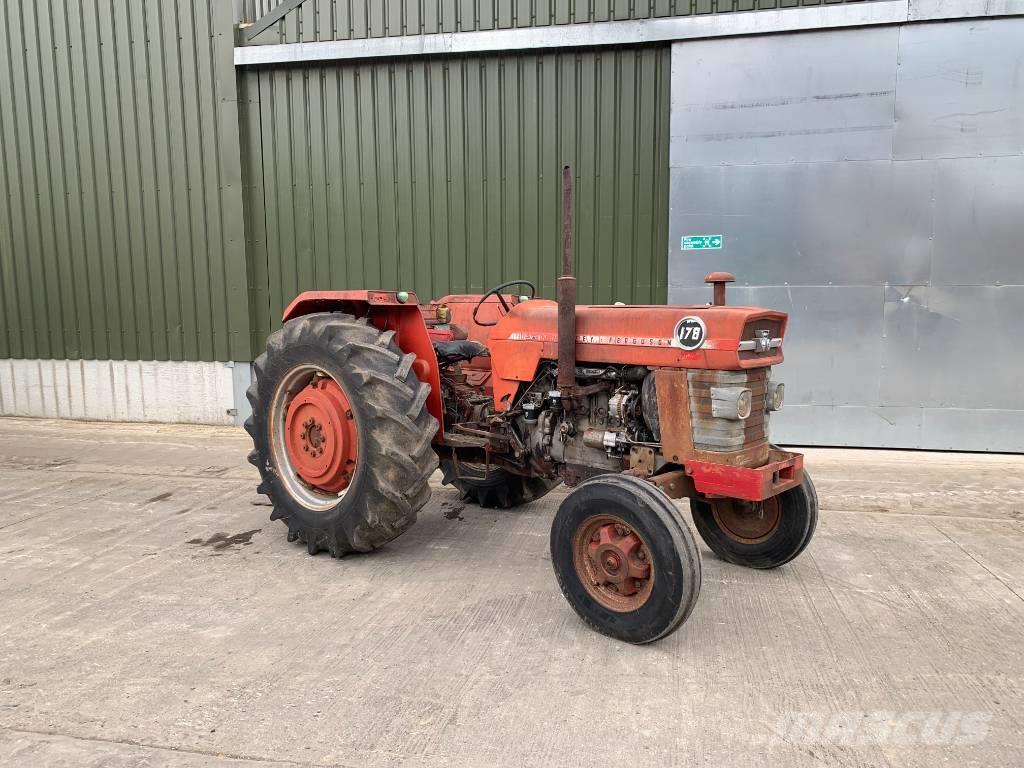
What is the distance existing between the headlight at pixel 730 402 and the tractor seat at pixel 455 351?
170 cm

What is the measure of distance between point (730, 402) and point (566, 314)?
2.62 ft

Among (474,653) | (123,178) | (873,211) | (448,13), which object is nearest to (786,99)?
(873,211)

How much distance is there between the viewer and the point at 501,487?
4.51 metres

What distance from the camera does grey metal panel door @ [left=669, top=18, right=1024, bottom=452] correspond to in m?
5.87

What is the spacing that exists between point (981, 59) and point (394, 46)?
17.0 feet

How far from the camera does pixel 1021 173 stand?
5801mm

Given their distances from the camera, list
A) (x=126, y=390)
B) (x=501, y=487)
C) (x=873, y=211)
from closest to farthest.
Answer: (x=501, y=487)
(x=873, y=211)
(x=126, y=390)

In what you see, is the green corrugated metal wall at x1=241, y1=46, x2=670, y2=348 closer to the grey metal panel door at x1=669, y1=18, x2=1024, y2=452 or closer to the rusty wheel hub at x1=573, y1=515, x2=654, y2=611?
the grey metal panel door at x1=669, y1=18, x2=1024, y2=452

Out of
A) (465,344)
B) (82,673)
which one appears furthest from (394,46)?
(82,673)

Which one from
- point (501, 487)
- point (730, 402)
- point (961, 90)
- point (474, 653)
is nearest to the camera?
point (474, 653)

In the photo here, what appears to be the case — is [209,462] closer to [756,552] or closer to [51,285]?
[51,285]

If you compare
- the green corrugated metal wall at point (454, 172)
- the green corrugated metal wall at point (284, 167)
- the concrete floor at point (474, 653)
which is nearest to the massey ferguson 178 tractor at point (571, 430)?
the concrete floor at point (474, 653)

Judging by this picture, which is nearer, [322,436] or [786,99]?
[322,436]

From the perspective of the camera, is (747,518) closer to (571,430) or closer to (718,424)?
→ (718,424)
